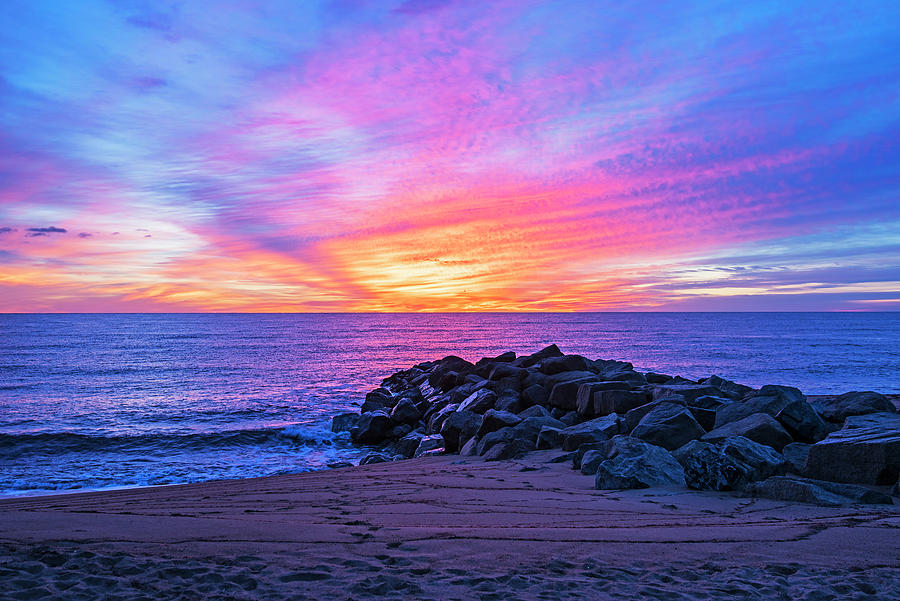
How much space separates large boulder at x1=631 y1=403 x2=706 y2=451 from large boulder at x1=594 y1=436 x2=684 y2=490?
1290 millimetres

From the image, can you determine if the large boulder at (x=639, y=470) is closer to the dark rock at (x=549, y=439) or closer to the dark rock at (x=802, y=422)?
the dark rock at (x=802, y=422)

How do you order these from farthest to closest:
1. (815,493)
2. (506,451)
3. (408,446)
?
(408,446), (506,451), (815,493)

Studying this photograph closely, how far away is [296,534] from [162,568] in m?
1.21

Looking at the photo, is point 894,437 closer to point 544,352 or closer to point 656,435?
point 656,435

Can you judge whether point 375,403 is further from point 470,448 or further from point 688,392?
point 688,392

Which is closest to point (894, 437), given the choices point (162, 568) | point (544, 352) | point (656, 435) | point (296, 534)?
point (656, 435)

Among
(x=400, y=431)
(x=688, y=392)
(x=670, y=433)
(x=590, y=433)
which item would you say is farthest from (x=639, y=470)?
(x=400, y=431)

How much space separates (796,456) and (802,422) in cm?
181

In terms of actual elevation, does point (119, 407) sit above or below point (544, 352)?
below

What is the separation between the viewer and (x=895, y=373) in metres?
31.8

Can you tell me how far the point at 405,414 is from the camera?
18.7 m

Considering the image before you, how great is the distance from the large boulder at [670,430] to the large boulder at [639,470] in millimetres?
1290

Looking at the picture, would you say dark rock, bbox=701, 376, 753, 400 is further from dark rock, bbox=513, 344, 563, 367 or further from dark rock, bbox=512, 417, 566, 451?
dark rock, bbox=513, 344, 563, 367

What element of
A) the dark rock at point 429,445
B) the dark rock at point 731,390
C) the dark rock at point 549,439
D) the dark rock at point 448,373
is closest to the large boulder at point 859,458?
the dark rock at point 549,439
